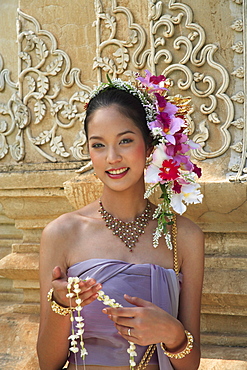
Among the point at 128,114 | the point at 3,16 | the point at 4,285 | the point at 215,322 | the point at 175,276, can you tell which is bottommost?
the point at 4,285

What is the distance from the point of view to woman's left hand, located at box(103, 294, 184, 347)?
1.84 metres

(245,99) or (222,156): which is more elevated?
(245,99)

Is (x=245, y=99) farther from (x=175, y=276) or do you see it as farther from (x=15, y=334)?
(x=15, y=334)

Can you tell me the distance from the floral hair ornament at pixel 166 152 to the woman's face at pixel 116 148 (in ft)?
0.26

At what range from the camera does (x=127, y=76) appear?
10.5 feet

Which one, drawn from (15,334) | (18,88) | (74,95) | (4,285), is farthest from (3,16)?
(15,334)

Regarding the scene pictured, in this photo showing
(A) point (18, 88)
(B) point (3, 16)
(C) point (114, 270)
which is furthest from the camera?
(B) point (3, 16)

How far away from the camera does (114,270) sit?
214 cm

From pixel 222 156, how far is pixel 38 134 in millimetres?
1327

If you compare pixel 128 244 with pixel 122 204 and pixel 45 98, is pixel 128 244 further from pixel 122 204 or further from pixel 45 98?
pixel 45 98

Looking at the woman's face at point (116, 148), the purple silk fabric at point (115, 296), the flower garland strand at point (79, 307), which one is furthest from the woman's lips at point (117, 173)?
the flower garland strand at point (79, 307)

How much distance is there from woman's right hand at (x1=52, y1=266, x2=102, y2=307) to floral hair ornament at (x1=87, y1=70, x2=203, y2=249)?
20.8 inches

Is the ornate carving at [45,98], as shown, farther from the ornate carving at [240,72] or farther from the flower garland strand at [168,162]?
the flower garland strand at [168,162]

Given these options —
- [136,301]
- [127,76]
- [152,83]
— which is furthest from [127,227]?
[127,76]
